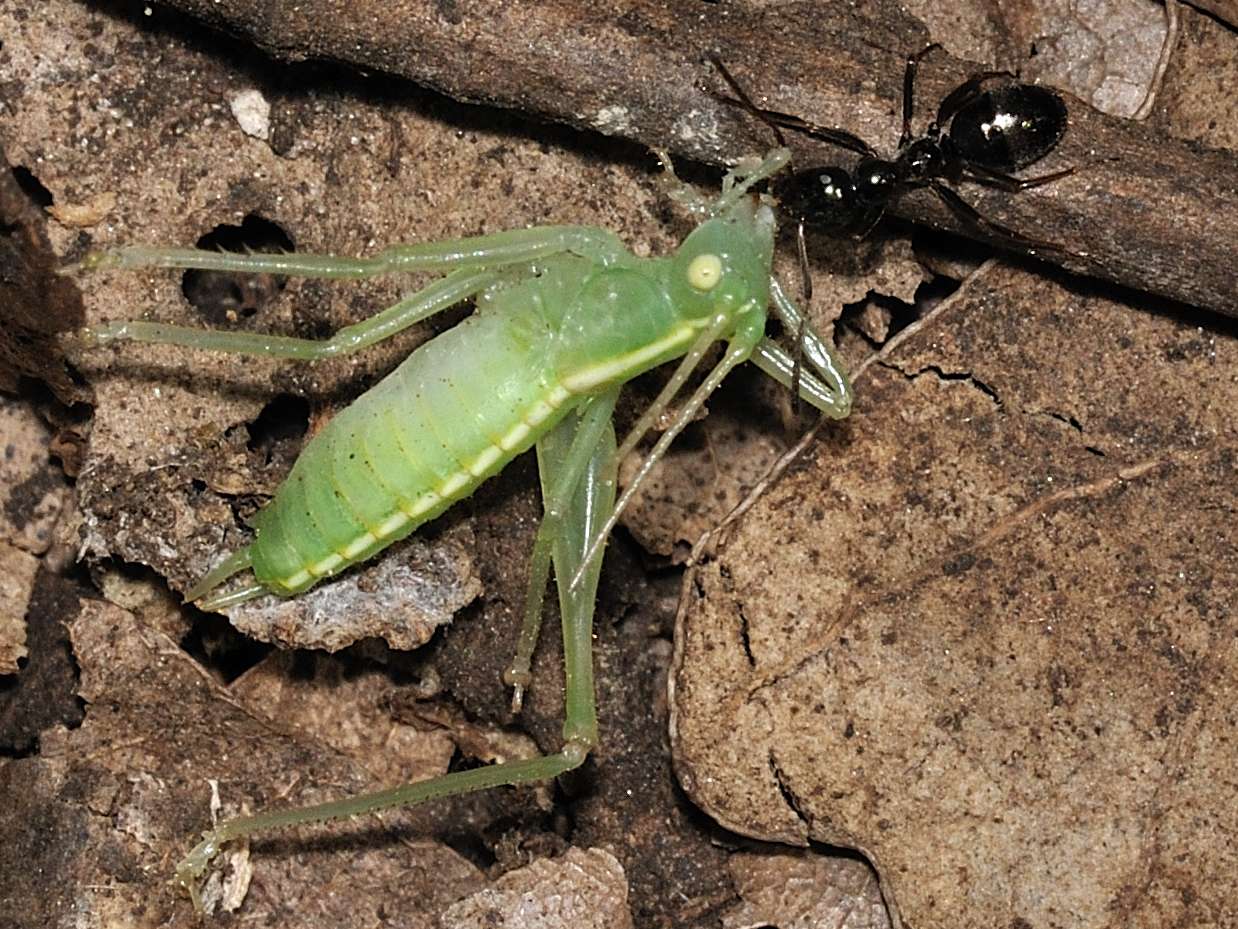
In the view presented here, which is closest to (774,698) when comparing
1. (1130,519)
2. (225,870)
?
(1130,519)

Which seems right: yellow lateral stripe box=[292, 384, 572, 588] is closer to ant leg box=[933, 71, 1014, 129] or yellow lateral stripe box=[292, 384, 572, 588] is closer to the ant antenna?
the ant antenna

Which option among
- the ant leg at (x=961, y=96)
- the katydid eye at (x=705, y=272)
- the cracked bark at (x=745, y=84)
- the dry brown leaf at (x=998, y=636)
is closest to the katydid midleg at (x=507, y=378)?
the katydid eye at (x=705, y=272)

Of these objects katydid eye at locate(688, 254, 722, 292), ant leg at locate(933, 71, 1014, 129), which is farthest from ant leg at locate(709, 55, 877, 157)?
katydid eye at locate(688, 254, 722, 292)

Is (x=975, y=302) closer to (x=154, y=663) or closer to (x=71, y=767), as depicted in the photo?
(x=154, y=663)

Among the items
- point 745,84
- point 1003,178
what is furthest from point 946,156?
point 745,84

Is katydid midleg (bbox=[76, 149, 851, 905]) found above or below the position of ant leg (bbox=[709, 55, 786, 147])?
below

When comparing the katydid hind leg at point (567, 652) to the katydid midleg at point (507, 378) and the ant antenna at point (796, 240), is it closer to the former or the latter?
the katydid midleg at point (507, 378)

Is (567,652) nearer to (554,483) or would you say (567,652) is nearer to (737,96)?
(554,483)
